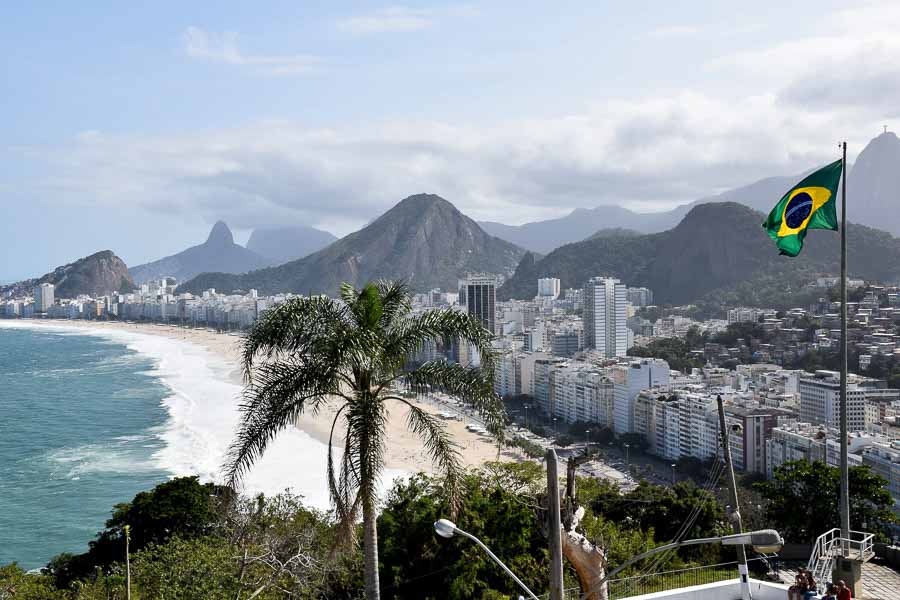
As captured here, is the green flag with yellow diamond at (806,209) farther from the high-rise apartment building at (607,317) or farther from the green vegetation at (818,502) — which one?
the high-rise apartment building at (607,317)

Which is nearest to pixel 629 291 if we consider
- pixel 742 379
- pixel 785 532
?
pixel 742 379

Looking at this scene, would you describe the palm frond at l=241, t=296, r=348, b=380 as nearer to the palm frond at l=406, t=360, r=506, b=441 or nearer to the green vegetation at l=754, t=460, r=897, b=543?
the palm frond at l=406, t=360, r=506, b=441

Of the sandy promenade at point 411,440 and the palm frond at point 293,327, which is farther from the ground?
the palm frond at point 293,327

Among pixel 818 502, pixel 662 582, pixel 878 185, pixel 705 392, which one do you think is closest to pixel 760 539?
pixel 662 582

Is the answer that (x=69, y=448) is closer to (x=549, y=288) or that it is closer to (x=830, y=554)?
(x=830, y=554)

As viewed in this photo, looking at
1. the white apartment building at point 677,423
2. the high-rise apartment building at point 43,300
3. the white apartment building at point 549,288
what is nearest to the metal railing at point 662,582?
the white apartment building at point 677,423

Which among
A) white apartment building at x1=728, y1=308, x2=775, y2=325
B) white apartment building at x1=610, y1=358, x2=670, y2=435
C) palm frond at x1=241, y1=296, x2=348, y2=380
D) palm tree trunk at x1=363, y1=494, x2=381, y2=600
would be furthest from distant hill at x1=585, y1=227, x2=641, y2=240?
palm tree trunk at x1=363, y1=494, x2=381, y2=600
